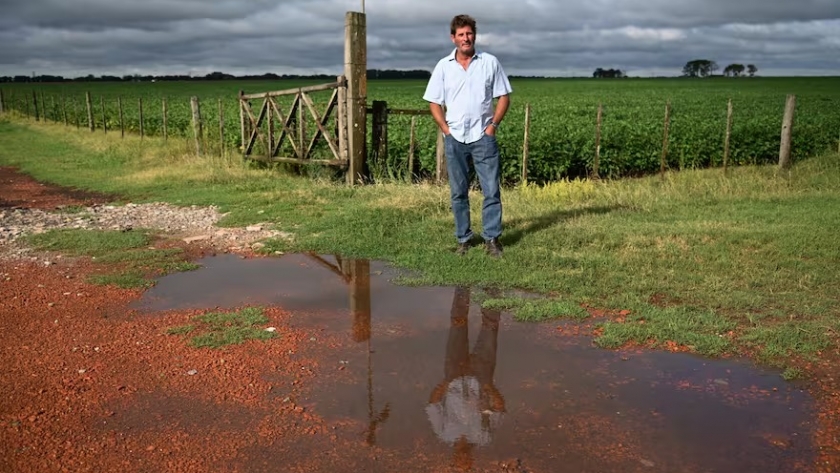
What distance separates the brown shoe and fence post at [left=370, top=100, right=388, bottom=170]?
5.55 m

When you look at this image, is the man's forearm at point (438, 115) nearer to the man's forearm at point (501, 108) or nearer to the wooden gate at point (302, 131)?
the man's forearm at point (501, 108)

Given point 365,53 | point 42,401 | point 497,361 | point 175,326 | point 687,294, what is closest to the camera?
point 42,401

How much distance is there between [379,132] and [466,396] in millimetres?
8863

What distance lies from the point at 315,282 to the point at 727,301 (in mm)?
3423

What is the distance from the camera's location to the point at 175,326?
5082 millimetres

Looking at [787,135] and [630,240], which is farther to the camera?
[787,135]

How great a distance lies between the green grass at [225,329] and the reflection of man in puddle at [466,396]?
1.33 m

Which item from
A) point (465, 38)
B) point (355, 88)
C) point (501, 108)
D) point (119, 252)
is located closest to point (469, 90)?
point (501, 108)

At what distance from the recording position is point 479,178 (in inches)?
277

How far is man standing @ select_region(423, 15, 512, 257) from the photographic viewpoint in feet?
21.8

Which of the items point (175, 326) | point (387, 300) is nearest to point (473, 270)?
point (387, 300)

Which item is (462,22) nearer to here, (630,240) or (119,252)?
(630,240)

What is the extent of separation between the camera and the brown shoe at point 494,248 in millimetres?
6875

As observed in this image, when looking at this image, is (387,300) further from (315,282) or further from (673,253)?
(673,253)
